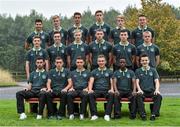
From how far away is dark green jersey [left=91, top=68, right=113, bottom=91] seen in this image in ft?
38.9

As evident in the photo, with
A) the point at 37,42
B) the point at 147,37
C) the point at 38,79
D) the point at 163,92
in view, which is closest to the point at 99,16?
the point at 147,37

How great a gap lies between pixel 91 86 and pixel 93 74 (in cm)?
35

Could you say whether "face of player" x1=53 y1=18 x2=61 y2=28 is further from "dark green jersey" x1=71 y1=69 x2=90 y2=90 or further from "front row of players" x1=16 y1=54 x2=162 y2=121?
"dark green jersey" x1=71 y1=69 x2=90 y2=90

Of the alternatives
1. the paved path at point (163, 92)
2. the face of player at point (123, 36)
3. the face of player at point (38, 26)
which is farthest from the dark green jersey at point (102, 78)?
the paved path at point (163, 92)

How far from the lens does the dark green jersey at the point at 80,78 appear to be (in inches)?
470

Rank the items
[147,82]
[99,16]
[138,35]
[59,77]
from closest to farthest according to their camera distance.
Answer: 1. [147,82]
2. [59,77]
3. [99,16]
4. [138,35]

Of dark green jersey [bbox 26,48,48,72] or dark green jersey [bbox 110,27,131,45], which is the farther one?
dark green jersey [bbox 110,27,131,45]

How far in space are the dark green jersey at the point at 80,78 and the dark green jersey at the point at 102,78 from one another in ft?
0.63

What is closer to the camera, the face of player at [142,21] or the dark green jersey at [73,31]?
the face of player at [142,21]

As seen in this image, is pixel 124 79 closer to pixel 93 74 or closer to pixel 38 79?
pixel 93 74

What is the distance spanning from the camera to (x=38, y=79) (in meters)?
12.2

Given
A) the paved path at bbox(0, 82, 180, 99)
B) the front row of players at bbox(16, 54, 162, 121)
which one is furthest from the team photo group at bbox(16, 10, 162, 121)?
the paved path at bbox(0, 82, 180, 99)

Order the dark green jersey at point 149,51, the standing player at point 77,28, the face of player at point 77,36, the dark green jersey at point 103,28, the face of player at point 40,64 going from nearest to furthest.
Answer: the face of player at point 40,64 → the face of player at point 77,36 → the dark green jersey at point 149,51 → the standing player at point 77,28 → the dark green jersey at point 103,28

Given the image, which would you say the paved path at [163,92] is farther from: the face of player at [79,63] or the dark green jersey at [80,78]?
the face of player at [79,63]
